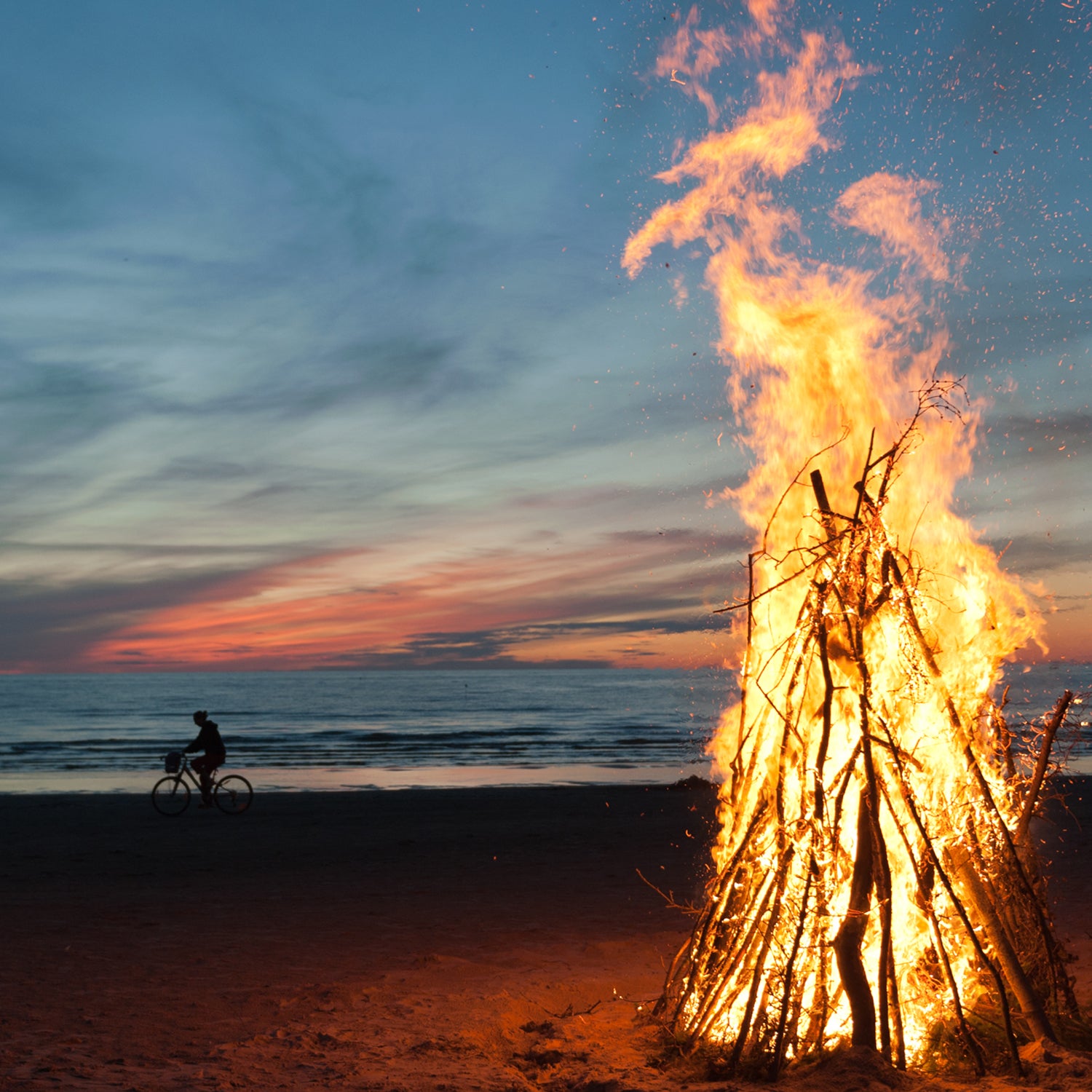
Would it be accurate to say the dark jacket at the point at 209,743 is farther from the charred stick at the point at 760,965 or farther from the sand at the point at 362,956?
the charred stick at the point at 760,965

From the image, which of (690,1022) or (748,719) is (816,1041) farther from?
(748,719)

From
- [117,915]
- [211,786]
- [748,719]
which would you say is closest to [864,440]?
[748,719]

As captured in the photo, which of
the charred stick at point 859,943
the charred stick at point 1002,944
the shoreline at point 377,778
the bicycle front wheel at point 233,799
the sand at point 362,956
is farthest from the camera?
the shoreline at point 377,778

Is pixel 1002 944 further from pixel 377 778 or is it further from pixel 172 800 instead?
pixel 377 778

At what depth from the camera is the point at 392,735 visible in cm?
4272

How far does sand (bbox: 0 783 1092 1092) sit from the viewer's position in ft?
16.1

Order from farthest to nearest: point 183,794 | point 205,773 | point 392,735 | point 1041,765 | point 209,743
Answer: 1. point 392,735
2. point 183,794
3. point 209,743
4. point 205,773
5. point 1041,765

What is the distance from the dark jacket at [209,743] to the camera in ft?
56.5

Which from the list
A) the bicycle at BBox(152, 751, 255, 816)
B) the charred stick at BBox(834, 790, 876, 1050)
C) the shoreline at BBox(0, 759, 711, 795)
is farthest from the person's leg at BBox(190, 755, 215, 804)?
the charred stick at BBox(834, 790, 876, 1050)

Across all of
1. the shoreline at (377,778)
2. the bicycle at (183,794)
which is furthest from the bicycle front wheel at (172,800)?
the shoreline at (377,778)

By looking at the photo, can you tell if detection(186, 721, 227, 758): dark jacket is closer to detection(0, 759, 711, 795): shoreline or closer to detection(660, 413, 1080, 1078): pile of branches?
detection(0, 759, 711, 795): shoreline

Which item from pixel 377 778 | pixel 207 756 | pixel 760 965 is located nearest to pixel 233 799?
pixel 207 756

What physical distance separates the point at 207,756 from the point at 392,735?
25.9 metres

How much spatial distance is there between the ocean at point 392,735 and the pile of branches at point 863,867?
2.06 ft
